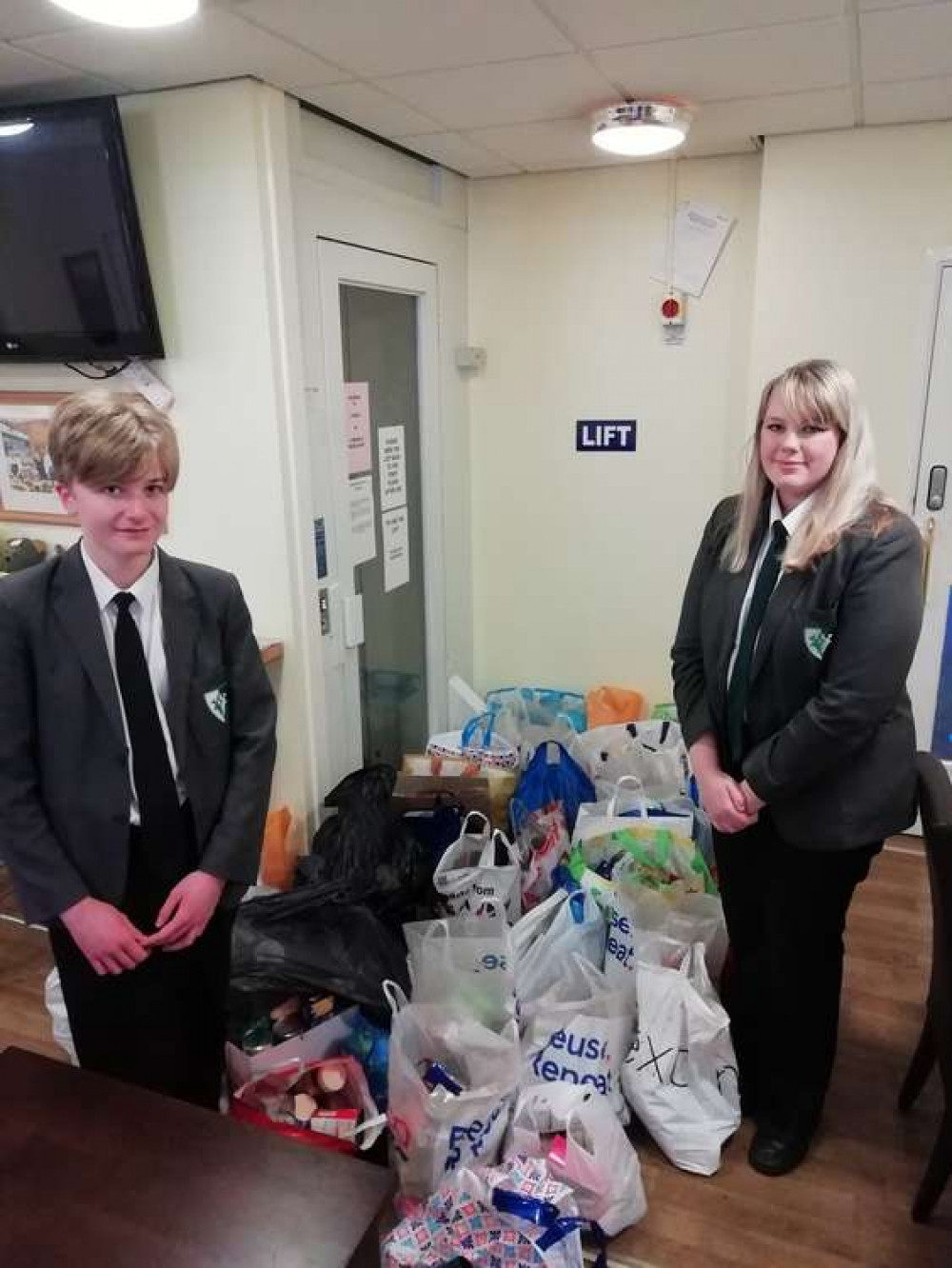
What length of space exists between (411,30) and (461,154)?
1.08 m

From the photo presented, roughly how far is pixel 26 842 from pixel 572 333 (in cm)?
252

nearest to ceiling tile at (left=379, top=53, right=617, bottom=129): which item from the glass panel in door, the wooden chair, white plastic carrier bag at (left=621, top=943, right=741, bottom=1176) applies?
the glass panel in door

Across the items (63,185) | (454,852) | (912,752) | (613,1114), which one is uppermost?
(63,185)

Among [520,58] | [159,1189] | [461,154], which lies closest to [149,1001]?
[159,1189]

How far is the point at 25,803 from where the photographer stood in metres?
1.35

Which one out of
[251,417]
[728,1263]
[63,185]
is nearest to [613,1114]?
[728,1263]

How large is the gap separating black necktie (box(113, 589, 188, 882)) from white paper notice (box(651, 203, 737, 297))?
233 centimetres

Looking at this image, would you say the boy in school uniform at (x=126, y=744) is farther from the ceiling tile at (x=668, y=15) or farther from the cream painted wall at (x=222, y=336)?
the ceiling tile at (x=668, y=15)

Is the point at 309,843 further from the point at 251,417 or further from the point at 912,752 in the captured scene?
the point at 912,752

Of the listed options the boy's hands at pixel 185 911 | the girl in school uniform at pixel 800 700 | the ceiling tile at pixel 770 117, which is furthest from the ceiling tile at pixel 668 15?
the boy's hands at pixel 185 911

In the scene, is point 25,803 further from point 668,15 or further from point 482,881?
point 668,15

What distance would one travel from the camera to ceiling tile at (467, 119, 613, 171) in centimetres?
250

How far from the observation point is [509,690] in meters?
3.46

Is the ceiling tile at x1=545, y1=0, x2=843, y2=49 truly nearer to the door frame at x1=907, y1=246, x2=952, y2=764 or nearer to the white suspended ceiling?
the white suspended ceiling
